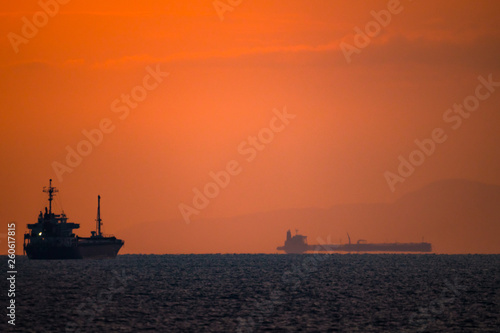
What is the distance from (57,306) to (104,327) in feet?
67.8

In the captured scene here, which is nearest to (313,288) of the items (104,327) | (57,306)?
(57,306)

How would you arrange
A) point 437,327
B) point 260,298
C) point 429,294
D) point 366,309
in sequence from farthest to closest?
point 429,294
point 260,298
point 366,309
point 437,327

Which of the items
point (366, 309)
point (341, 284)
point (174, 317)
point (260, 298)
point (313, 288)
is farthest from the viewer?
point (341, 284)

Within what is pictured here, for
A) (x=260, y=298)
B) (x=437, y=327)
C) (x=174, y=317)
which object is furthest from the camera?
(x=260, y=298)

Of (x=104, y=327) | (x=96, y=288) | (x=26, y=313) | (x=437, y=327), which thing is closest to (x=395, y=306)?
(x=437, y=327)

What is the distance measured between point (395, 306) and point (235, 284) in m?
43.3

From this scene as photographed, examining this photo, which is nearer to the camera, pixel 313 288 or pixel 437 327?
pixel 437 327

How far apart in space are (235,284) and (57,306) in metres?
42.1

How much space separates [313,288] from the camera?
105312 millimetres

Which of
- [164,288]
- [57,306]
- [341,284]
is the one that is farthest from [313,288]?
[57,306]

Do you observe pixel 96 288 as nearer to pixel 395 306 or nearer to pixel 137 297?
pixel 137 297

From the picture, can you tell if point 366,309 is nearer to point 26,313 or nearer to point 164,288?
point 26,313

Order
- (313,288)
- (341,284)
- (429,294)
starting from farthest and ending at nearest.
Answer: (341,284) < (313,288) < (429,294)

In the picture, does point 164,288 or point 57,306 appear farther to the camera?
point 164,288
